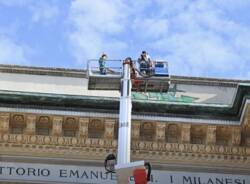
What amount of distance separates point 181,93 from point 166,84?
6.47 metres

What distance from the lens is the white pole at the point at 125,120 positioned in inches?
486

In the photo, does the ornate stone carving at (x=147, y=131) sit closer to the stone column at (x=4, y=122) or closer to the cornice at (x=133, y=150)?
the cornice at (x=133, y=150)

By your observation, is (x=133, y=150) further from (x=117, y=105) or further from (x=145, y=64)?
(x=145, y=64)

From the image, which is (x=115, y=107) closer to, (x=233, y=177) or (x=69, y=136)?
(x=69, y=136)

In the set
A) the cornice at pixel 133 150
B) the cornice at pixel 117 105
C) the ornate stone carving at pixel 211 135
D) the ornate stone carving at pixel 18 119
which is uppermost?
the cornice at pixel 117 105

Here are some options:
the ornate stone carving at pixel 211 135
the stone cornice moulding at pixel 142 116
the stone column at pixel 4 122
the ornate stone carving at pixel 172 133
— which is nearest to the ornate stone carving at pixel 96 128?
the stone cornice moulding at pixel 142 116

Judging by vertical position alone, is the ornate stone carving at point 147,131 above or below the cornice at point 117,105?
below

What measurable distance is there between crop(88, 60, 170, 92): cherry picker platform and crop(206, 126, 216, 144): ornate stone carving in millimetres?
4673

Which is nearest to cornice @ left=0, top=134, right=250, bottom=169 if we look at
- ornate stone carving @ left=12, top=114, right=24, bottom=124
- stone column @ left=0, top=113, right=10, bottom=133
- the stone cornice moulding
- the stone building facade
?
the stone building facade

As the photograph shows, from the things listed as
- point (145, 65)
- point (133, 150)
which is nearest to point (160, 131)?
point (133, 150)

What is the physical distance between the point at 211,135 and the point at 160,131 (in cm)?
117

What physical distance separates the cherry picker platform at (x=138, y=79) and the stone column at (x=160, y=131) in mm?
4339

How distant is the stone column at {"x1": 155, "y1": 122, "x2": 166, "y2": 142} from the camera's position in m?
18.1

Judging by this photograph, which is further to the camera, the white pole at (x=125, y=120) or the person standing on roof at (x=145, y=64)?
the person standing on roof at (x=145, y=64)
